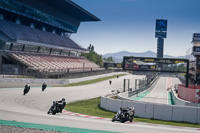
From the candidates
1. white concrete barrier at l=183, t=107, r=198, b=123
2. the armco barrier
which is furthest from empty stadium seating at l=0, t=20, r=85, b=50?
white concrete barrier at l=183, t=107, r=198, b=123

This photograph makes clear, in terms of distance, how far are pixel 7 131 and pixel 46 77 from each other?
105 feet

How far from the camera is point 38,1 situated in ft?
203

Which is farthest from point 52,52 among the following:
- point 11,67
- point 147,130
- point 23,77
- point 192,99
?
point 147,130

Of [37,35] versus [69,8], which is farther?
[69,8]

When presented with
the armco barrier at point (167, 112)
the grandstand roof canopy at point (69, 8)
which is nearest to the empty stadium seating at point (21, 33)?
the grandstand roof canopy at point (69, 8)

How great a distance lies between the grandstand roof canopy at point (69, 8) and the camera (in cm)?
6298

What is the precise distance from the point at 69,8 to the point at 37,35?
14977 millimetres

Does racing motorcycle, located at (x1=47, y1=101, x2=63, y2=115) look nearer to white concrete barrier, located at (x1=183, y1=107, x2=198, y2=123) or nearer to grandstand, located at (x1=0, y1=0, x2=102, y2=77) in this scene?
white concrete barrier, located at (x1=183, y1=107, x2=198, y2=123)

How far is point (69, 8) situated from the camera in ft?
238

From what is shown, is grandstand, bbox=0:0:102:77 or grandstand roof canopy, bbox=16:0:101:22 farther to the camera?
grandstand roof canopy, bbox=16:0:101:22

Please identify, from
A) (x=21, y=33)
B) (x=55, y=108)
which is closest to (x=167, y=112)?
(x=55, y=108)

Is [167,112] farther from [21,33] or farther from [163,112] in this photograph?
[21,33]

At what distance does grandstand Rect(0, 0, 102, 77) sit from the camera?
45.4m

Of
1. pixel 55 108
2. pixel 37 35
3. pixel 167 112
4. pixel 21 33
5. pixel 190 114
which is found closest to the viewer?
pixel 55 108
